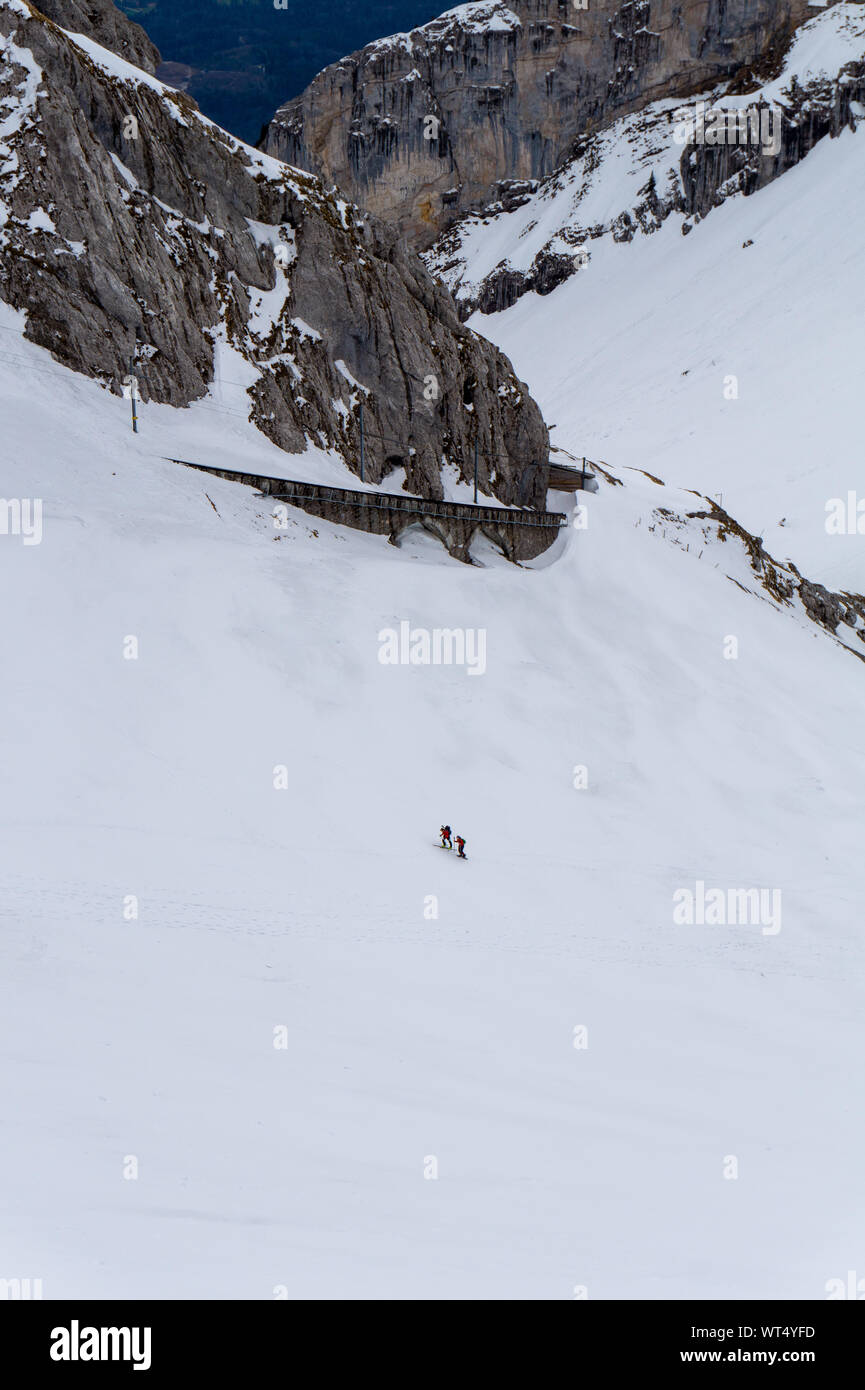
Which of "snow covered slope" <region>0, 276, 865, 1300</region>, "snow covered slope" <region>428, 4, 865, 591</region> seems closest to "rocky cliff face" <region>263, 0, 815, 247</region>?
"snow covered slope" <region>428, 4, 865, 591</region>

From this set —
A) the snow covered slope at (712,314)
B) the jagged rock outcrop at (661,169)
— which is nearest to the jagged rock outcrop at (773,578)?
the snow covered slope at (712,314)

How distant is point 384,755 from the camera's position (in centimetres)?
2392

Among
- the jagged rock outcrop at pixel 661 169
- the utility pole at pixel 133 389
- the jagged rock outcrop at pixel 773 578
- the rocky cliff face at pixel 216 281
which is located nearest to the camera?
the utility pole at pixel 133 389

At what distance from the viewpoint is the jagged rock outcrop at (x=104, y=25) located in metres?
41.1

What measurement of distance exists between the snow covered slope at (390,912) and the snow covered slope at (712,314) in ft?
109

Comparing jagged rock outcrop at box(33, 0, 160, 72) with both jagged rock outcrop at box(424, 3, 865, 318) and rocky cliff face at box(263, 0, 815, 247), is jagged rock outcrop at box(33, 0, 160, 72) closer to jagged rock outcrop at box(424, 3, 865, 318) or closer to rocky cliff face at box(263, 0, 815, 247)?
jagged rock outcrop at box(424, 3, 865, 318)

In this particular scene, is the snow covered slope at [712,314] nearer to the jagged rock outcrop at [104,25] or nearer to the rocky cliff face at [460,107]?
the rocky cliff face at [460,107]

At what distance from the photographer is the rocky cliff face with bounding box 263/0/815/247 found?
149750 millimetres

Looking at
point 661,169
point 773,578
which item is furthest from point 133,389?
point 661,169

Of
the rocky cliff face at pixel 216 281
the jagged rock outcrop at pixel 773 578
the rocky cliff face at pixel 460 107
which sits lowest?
the jagged rock outcrop at pixel 773 578

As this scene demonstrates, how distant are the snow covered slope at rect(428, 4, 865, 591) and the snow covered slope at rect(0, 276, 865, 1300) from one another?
109 ft

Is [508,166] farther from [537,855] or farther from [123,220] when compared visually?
[537,855]

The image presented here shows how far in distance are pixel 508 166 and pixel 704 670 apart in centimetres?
14574
